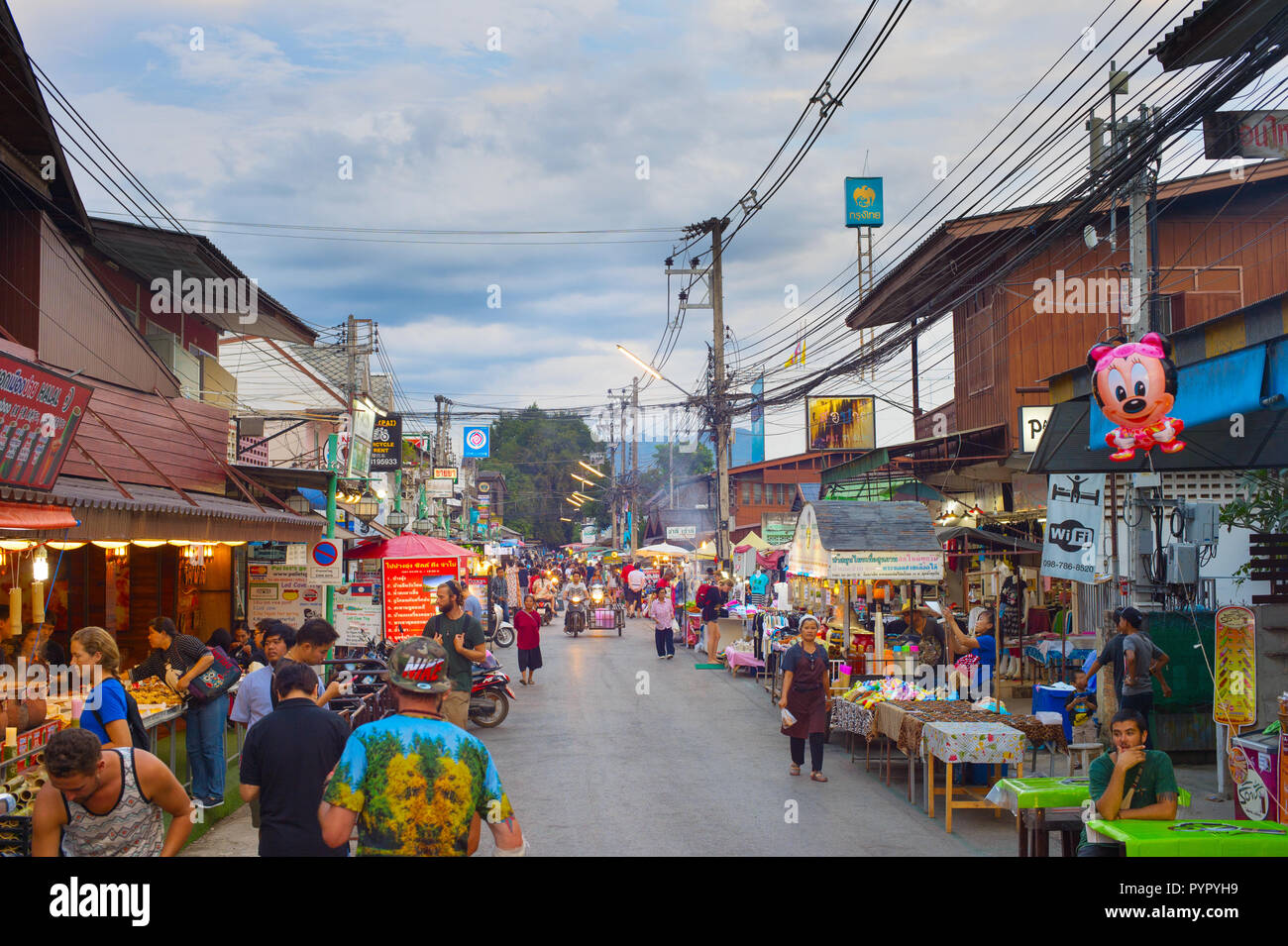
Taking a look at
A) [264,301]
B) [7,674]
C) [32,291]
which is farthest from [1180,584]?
[264,301]

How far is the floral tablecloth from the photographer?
32.1 ft

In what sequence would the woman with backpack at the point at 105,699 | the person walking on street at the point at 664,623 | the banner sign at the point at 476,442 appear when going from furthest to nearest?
1. the banner sign at the point at 476,442
2. the person walking on street at the point at 664,623
3. the woman with backpack at the point at 105,699

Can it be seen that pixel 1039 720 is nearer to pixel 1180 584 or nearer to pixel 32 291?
pixel 1180 584

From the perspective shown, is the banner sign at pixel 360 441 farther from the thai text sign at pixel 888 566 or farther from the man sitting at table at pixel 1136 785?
the man sitting at table at pixel 1136 785

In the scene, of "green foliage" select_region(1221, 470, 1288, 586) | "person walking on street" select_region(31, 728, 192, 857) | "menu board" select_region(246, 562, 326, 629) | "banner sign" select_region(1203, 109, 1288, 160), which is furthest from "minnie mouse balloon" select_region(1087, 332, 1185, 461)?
"menu board" select_region(246, 562, 326, 629)

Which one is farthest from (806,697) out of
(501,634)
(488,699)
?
(501,634)

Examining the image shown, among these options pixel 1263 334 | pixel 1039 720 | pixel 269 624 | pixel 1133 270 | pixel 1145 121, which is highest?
pixel 1145 121

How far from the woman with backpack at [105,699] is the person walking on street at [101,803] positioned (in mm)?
1613

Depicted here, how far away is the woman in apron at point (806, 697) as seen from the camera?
11.9m

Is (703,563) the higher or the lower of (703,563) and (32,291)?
the lower

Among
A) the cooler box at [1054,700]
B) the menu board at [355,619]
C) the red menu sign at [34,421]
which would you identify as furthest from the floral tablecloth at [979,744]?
the menu board at [355,619]

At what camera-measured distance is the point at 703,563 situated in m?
39.8

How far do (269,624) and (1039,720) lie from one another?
824 cm

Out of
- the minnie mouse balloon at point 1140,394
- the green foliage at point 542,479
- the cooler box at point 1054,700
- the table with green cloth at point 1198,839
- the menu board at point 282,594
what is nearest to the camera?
the table with green cloth at point 1198,839
